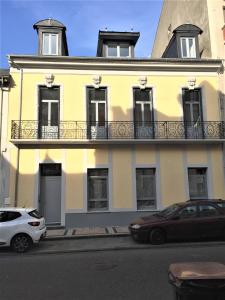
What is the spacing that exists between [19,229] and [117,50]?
37.2ft

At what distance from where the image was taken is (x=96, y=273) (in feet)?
26.3

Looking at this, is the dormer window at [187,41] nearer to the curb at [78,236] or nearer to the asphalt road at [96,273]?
the curb at [78,236]

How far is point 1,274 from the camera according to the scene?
321 inches

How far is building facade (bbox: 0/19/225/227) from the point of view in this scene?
16.5m

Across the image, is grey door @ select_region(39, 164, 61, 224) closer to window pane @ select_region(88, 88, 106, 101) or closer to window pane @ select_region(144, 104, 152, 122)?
window pane @ select_region(88, 88, 106, 101)

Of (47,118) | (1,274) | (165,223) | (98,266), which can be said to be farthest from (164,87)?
(1,274)

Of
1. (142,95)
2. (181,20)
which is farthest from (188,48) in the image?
(181,20)

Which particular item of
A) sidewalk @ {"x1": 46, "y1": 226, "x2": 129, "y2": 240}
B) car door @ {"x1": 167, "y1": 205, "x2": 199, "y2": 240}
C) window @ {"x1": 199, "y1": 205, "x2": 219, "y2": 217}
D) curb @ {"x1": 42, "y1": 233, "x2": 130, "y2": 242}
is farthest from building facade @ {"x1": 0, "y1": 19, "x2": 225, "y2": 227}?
car door @ {"x1": 167, "y1": 205, "x2": 199, "y2": 240}

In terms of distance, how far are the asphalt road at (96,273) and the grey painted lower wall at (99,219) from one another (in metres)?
5.15

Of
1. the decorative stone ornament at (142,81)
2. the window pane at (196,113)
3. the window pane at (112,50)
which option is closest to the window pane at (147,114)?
the decorative stone ornament at (142,81)

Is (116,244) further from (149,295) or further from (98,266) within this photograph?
(149,295)

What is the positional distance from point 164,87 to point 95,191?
6239mm

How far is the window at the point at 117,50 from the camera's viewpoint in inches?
741

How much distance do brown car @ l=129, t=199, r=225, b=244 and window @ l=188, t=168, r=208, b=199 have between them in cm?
430
